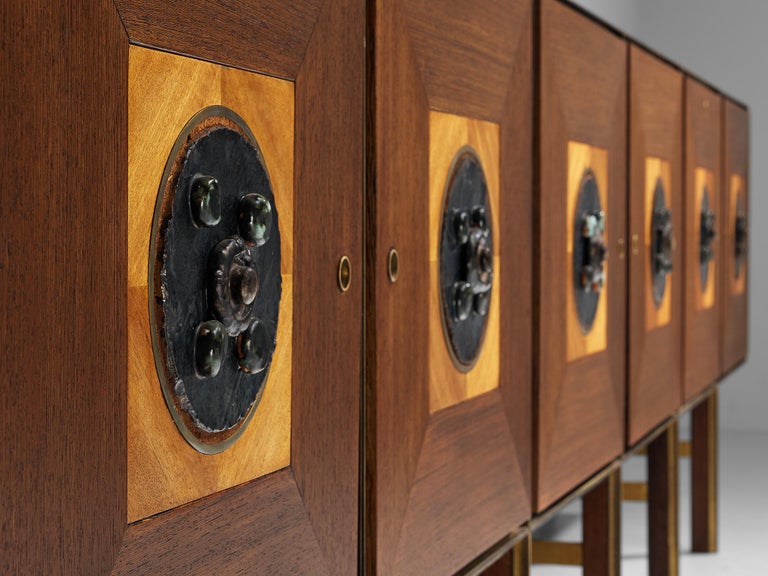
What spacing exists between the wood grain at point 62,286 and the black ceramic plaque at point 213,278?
0.21 ft

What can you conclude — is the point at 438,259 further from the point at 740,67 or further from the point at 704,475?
the point at 740,67

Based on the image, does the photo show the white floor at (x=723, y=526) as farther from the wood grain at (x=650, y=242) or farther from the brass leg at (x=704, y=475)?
the wood grain at (x=650, y=242)

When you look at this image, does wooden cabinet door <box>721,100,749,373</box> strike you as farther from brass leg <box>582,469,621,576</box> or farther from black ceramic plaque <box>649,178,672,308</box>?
brass leg <box>582,469,621,576</box>

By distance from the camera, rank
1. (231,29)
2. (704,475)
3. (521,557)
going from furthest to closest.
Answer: (704,475), (521,557), (231,29)

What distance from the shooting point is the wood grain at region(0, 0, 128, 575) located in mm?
713

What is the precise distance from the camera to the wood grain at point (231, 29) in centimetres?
86

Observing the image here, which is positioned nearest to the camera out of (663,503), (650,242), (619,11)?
(650,242)

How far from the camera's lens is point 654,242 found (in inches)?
110

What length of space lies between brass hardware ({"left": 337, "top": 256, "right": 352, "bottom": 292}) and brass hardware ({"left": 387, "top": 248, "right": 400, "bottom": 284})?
87 millimetres

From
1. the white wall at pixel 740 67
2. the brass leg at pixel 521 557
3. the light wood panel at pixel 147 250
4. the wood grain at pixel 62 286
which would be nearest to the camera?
the wood grain at pixel 62 286

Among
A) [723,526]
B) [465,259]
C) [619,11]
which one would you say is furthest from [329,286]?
[619,11]

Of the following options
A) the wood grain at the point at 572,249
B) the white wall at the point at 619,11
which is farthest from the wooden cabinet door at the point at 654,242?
the white wall at the point at 619,11

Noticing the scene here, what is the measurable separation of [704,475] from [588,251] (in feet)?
7.51

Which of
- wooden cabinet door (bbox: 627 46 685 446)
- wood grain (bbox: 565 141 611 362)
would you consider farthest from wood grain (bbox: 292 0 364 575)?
wooden cabinet door (bbox: 627 46 685 446)
